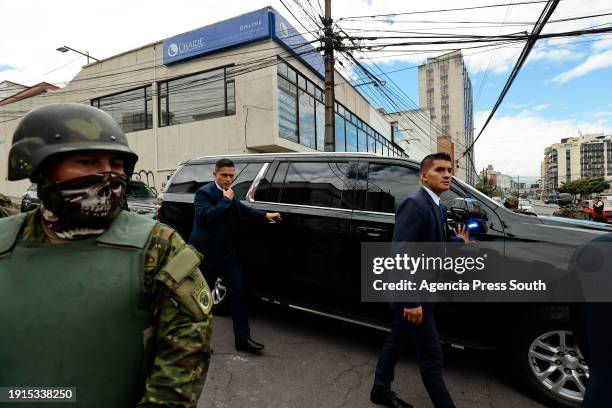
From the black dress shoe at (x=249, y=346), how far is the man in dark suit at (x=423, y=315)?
115 centimetres

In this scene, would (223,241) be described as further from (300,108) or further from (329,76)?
(300,108)

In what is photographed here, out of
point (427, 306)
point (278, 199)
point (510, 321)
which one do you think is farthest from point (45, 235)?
point (510, 321)

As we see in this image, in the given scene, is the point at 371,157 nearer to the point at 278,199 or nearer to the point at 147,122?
the point at 278,199

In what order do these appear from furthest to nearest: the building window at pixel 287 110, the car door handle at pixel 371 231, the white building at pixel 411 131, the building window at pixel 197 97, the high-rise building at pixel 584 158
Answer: the high-rise building at pixel 584 158, the white building at pixel 411 131, the building window at pixel 197 97, the building window at pixel 287 110, the car door handle at pixel 371 231

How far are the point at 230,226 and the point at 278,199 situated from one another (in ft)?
2.26

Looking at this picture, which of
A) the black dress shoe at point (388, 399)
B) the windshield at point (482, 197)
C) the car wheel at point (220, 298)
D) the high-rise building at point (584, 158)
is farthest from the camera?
the high-rise building at point (584, 158)

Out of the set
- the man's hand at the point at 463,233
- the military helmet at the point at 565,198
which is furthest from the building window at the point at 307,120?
the man's hand at the point at 463,233

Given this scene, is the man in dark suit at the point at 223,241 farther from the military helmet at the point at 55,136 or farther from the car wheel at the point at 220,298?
the military helmet at the point at 55,136

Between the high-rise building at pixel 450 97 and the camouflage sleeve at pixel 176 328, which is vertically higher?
the high-rise building at pixel 450 97

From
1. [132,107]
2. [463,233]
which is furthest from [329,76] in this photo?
[132,107]

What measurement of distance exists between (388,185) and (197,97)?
13.4 meters

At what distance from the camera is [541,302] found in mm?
2596

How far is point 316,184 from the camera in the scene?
142 inches

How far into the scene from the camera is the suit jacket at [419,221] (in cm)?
231
